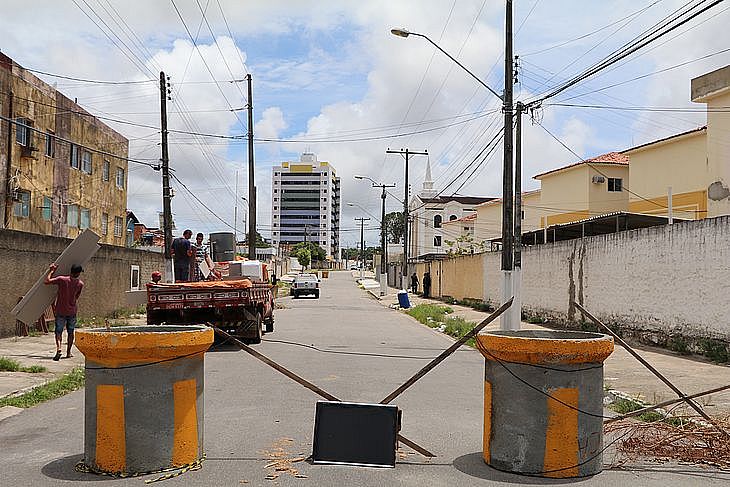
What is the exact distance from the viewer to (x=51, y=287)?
16.0m

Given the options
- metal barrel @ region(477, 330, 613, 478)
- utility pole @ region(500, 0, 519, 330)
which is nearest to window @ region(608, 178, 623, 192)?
utility pole @ region(500, 0, 519, 330)

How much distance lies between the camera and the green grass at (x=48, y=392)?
10391mm

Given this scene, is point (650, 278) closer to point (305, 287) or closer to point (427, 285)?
point (305, 287)

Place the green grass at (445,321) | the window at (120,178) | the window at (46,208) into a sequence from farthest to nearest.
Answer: the window at (120,178) → the window at (46,208) → the green grass at (445,321)

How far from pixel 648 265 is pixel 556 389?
43.0ft

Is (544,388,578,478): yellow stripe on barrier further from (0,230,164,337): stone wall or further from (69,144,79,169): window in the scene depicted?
(69,144,79,169): window

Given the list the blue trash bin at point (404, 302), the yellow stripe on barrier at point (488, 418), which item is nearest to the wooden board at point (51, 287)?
the yellow stripe on barrier at point (488, 418)

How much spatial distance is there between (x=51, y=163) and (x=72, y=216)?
322 cm

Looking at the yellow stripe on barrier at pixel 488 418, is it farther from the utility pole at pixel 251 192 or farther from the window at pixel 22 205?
the utility pole at pixel 251 192

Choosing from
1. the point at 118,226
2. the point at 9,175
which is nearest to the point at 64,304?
the point at 9,175

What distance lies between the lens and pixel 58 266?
1567 centimetres

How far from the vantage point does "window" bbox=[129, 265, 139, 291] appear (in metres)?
28.0

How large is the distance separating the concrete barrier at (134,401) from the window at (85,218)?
31.6 m

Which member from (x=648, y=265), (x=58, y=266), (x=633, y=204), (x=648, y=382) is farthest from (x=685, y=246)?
(x=633, y=204)
